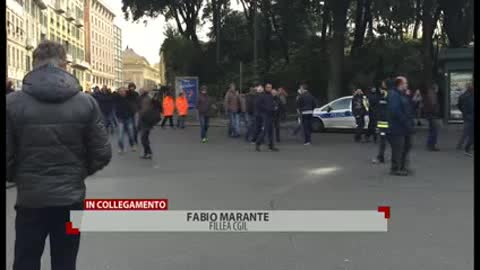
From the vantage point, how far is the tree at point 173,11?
32656mm

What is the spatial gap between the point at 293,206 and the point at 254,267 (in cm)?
246

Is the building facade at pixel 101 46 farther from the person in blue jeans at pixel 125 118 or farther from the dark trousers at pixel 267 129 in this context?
A: the dark trousers at pixel 267 129

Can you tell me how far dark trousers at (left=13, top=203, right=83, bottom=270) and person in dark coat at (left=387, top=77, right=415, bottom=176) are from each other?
7.26 m

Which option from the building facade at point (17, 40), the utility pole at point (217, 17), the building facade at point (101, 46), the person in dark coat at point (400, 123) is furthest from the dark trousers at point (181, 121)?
the building facade at point (17, 40)

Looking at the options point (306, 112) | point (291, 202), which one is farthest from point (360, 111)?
point (291, 202)

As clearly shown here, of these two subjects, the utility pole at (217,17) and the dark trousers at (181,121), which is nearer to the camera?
the dark trousers at (181,121)

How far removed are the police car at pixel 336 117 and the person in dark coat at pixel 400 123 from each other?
30.7 ft

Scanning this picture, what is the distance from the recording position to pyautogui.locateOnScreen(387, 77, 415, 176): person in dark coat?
10070 mm

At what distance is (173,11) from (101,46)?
14.6 meters

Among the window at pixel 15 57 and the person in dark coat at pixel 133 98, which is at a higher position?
the window at pixel 15 57

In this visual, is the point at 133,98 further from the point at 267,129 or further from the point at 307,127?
the point at 307,127

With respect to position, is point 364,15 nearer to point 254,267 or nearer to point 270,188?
point 270,188

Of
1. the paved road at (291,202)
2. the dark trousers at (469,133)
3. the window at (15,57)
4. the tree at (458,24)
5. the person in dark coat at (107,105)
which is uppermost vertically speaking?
the window at (15,57)

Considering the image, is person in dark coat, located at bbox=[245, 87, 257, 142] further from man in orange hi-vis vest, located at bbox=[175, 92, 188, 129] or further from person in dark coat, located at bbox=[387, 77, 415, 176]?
person in dark coat, located at bbox=[387, 77, 415, 176]
